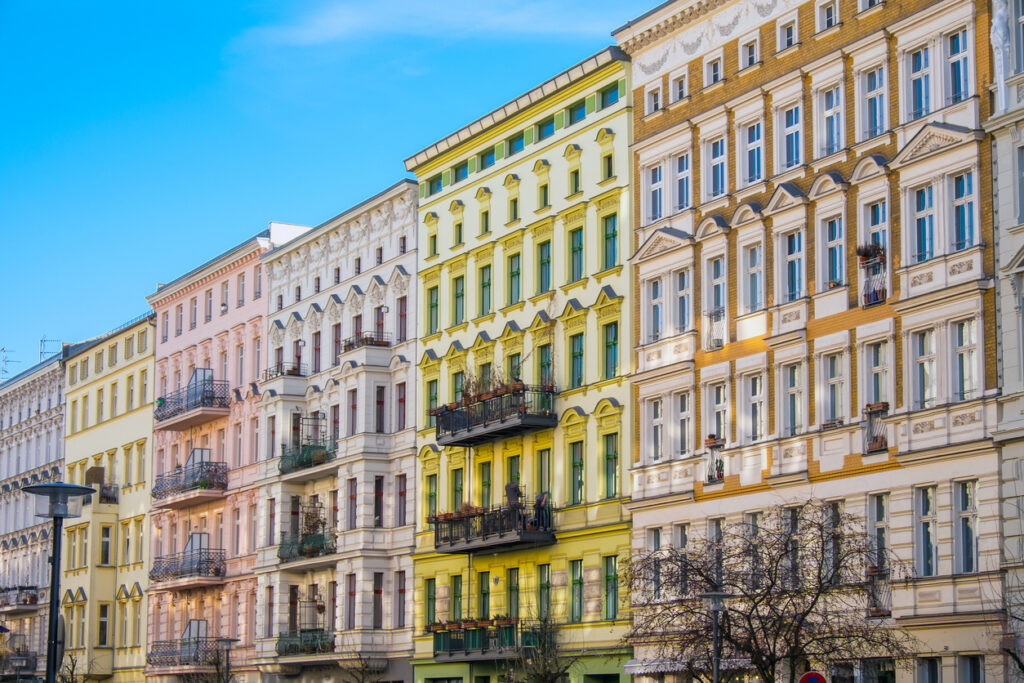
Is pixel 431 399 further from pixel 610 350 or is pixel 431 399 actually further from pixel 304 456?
pixel 610 350

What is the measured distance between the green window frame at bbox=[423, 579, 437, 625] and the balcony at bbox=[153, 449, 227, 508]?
58.6ft

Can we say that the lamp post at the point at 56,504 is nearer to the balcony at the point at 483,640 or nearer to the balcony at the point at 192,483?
the balcony at the point at 483,640

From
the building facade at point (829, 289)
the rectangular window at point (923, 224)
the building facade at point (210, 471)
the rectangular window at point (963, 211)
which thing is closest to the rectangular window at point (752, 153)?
the building facade at point (829, 289)

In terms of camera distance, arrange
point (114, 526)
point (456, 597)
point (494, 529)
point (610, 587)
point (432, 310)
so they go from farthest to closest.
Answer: point (114, 526)
point (432, 310)
point (456, 597)
point (494, 529)
point (610, 587)

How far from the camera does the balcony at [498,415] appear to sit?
5322 centimetres

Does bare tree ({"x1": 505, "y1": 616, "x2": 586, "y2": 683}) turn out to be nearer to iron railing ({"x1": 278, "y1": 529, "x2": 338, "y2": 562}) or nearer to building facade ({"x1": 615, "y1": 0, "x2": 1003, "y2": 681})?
building facade ({"x1": 615, "y1": 0, "x2": 1003, "y2": 681})

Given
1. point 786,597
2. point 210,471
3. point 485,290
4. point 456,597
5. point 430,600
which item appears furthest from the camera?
point 210,471

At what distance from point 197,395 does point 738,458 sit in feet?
125

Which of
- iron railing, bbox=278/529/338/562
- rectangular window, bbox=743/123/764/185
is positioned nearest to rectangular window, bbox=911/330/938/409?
rectangular window, bbox=743/123/764/185

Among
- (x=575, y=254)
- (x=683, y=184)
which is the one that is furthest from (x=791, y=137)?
(x=575, y=254)

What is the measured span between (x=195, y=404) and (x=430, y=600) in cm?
2124

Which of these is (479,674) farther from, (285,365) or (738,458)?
(285,365)

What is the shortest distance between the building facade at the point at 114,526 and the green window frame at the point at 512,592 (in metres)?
31.9

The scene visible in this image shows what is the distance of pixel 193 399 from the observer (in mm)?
77812
